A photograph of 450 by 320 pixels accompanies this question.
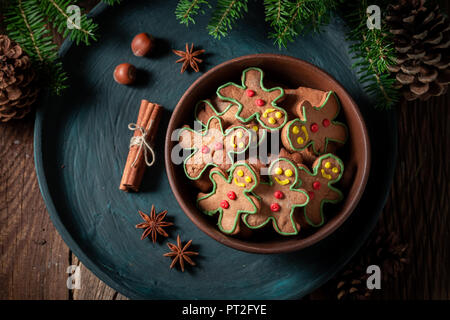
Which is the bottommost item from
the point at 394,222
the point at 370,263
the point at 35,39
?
the point at 370,263

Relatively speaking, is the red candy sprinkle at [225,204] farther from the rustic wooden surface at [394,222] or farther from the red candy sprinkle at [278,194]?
the rustic wooden surface at [394,222]

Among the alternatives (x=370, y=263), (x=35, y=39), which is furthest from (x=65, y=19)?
(x=370, y=263)

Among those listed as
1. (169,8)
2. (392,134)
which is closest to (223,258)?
(392,134)

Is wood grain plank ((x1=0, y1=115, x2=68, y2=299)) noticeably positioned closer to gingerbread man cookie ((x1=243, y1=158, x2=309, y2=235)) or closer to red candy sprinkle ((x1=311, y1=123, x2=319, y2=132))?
gingerbread man cookie ((x1=243, y1=158, x2=309, y2=235))

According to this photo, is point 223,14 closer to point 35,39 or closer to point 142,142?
point 142,142

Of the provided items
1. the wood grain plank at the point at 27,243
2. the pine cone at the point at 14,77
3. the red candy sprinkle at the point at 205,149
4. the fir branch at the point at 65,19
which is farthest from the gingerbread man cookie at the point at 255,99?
the wood grain plank at the point at 27,243

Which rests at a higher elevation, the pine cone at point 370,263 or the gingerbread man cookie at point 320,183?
the gingerbread man cookie at point 320,183

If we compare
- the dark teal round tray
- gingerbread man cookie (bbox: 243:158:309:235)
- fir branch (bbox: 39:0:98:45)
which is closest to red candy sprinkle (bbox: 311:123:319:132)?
gingerbread man cookie (bbox: 243:158:309:235)

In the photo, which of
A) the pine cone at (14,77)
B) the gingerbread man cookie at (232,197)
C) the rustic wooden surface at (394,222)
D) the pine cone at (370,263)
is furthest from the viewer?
the rustic wooden surface at (394,222)
